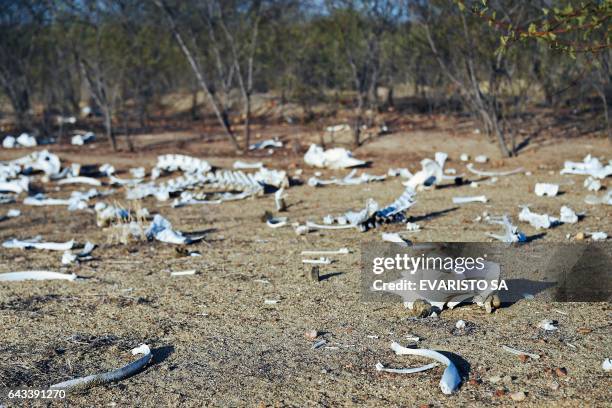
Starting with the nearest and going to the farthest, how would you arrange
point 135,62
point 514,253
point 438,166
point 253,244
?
1. point 514,253
2. point 253,244
3. point 438,166
4. point 135,62

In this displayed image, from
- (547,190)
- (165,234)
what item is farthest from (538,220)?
(165,234)

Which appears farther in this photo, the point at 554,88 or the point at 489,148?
the point at 554,88

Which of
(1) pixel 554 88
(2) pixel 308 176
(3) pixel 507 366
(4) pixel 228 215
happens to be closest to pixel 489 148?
(2) pixel 308 176

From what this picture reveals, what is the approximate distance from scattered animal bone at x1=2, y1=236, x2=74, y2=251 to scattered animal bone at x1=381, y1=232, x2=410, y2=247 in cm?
282

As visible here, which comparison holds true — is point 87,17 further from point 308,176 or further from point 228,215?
point 228,215

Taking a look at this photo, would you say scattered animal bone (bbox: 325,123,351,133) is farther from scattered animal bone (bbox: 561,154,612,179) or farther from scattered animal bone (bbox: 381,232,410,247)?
scattered animal bone (bbox: 381,232,410,247)

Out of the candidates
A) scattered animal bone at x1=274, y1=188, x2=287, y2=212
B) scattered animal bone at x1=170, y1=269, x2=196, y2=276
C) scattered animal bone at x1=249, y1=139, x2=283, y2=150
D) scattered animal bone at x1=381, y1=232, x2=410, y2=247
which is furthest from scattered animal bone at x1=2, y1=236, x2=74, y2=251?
scattered animal bone at x1=249, y1=139, x2=283, y2=150

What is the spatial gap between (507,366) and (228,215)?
5156mm

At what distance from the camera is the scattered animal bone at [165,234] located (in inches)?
261

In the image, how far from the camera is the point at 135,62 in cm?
1577

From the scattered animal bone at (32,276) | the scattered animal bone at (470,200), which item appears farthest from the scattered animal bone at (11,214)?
the scattered animal bone at (470,200)

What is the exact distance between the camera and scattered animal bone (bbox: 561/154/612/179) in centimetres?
955

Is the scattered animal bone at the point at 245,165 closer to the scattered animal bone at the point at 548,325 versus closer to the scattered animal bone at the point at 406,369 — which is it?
the scattered animal bone at the point at 548,325

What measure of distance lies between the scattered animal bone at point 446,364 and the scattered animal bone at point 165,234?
127 inches
